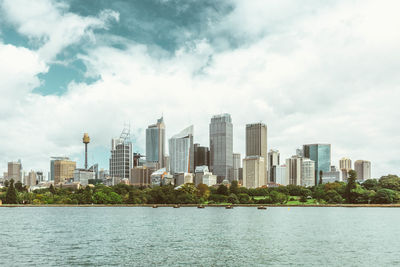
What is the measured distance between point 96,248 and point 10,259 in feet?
51.7

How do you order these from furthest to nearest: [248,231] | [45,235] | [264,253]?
[248,231] → [45,235] → [264,253]

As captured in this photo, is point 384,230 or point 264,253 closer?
point 264,253

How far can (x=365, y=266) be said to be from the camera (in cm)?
6334

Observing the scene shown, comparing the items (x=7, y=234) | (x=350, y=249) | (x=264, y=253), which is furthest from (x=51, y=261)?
(x=350, y=249)

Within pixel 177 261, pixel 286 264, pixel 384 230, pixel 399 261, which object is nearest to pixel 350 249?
pixel 399 261

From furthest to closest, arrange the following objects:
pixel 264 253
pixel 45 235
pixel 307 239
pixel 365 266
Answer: pixel 45 235, pixel 307 239, pixel 264 253, pixel 365 266

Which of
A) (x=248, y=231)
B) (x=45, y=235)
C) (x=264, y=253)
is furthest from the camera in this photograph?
(x=248, y=231)

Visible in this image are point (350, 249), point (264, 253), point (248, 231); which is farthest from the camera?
point (248, 231)

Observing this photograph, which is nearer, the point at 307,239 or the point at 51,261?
the point at 51,261

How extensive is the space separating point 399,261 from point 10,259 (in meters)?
56.8

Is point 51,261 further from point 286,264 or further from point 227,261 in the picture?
point 286,264

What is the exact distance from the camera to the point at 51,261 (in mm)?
66125

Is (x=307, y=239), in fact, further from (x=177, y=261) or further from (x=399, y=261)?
(x=177, y=261)

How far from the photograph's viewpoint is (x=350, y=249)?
79.2m
